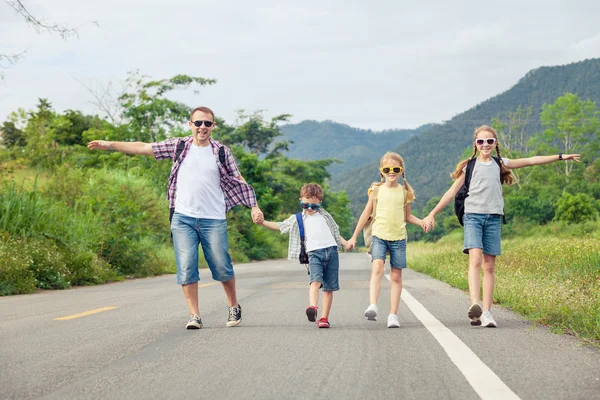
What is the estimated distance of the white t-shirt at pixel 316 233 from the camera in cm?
798

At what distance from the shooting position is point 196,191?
783cm

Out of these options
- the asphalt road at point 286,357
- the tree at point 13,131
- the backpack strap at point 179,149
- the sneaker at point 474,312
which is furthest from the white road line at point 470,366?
the tree at point 13,131

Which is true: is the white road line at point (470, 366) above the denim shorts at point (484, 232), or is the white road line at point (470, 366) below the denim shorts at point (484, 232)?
below

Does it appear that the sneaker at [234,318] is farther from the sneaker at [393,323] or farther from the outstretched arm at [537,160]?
the outstretched arm at [537,160]

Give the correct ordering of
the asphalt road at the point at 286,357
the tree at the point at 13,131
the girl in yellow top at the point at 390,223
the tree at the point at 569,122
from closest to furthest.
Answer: the asphalt road at the point at 286,357 → the girl in yellow top at the point at 390,223 → the tree at the point at 13,131 → the tree at the point at 569,122

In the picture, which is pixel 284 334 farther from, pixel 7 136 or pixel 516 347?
pixel 7 136

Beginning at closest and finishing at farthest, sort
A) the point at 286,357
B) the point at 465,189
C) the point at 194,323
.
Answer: the point at 286,357, the point at 194,323, the point at 465,189

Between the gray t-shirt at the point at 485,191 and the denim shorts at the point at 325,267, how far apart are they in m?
1.46

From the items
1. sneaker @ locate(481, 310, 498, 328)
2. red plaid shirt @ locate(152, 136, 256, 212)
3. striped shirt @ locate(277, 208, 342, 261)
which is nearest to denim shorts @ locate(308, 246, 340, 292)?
striped shirt @ locate(277, 208, 342, 261)

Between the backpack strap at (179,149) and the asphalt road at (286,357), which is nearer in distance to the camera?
the asphalt road at (286,357)

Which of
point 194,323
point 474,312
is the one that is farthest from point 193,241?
point 474,312

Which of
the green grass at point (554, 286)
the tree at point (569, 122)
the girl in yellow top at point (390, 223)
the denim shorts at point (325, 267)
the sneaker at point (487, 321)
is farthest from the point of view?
the tree at point (569, 122)

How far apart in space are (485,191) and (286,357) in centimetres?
314

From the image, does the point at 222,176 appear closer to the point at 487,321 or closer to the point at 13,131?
the point at 487,321
